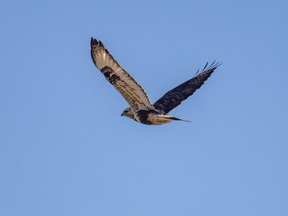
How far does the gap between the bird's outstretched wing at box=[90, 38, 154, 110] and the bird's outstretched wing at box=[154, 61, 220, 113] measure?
2.45 meters

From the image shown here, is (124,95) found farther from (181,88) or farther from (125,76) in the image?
(181,88)

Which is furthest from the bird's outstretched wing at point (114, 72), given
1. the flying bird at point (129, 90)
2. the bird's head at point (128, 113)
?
the bird's head at point (128, 113)

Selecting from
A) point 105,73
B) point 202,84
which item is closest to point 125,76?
point 105,73

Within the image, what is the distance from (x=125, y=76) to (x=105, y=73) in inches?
16.7

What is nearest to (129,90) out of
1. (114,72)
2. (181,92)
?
(114,72)

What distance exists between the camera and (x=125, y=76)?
A: 13.1m

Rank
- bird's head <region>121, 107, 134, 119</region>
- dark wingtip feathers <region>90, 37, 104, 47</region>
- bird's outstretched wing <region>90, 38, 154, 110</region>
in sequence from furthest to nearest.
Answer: bird's head <region>121, 107, 134, 119</region> < bird's outstretched wing <region>90, 38, 154, 110</region> < dark wingtip feathers <region>90, 37, 104, 47</region>

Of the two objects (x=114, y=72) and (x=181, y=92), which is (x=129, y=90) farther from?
(x=181, y=92)

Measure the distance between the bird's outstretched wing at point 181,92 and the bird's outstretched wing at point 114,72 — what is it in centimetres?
245

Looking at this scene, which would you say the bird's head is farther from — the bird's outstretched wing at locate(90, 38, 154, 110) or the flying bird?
the bird's outstretched wing at locate(90, 38, 154, 110)

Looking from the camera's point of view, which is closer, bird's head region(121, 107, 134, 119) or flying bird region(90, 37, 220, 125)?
flying bird region(90, 37, 220, 125)

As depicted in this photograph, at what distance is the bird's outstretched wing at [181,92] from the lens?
16.3 meters

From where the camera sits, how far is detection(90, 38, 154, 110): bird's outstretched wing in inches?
513

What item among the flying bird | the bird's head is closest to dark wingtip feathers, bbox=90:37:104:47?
the flying bird
